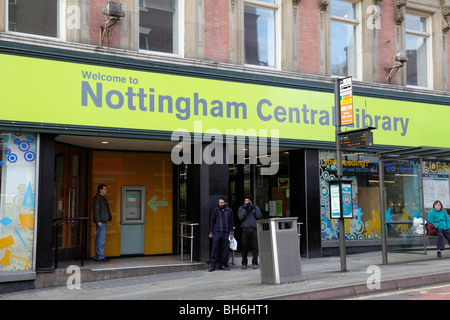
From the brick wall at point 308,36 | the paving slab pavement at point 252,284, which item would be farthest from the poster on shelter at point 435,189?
the brick wall at point 308,36

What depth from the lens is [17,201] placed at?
9.93m

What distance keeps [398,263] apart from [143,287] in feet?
20.5

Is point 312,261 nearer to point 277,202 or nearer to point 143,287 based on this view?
point 277,202

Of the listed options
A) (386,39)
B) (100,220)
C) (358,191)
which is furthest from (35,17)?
(386,39)

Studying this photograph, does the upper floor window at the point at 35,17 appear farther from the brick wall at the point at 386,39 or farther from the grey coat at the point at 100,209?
the brick wall at the point at 386,39

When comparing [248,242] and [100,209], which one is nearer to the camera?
[248,242]

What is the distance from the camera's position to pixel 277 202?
1484cm

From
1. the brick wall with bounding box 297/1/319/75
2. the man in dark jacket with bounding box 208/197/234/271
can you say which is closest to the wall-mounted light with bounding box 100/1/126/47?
the man in dark jacket with bounding box 208/197/234/271

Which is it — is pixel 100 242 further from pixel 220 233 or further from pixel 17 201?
pixel 220 233

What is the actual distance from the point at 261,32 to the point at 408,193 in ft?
20.1

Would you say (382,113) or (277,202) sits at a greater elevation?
(382,113)

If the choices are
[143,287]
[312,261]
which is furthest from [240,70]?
[143,287]

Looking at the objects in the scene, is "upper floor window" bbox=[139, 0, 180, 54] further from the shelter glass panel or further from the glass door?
the shelter glass panel

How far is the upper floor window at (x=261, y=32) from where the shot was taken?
13.6 m
